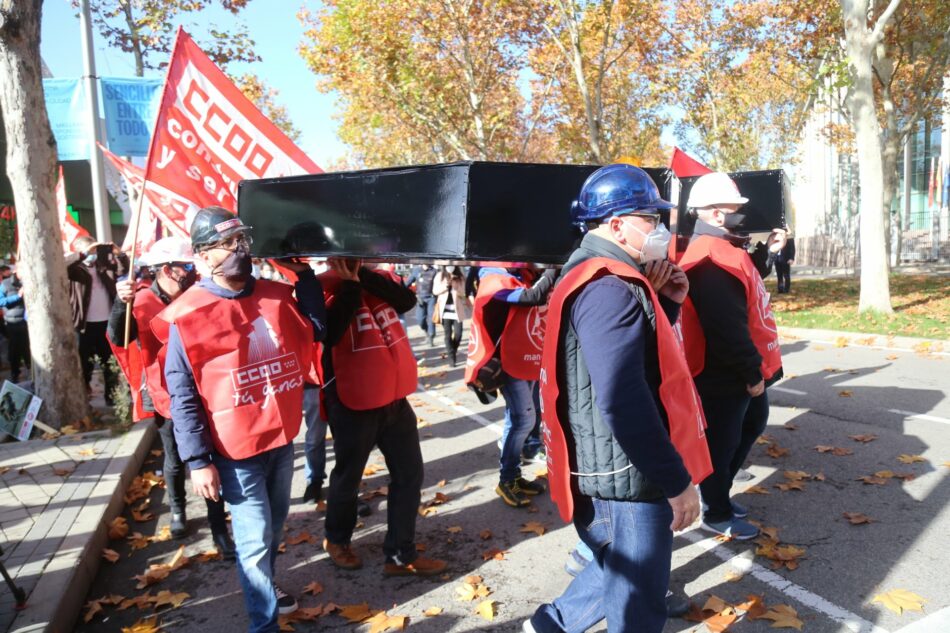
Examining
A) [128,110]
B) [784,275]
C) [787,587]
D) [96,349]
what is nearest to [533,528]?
[787,587]

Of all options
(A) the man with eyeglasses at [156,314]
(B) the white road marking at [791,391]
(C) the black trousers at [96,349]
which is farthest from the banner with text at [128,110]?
(B) the white road marking at [791,391]

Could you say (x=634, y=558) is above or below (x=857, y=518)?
above

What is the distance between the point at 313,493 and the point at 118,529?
1.36m

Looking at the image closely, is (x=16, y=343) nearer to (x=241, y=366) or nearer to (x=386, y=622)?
(x=241, y=366)

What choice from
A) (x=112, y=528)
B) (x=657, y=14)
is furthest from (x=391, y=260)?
(x=657, y=14)

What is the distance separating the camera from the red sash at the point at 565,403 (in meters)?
2.33

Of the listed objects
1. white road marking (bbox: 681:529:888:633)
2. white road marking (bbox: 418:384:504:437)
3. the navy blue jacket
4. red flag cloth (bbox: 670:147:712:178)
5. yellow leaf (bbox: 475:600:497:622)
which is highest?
red flag cloth (bbox: 670:147:712:178)

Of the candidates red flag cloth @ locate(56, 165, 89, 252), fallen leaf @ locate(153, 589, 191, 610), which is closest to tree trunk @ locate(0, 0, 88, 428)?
red flag cloth @ locate(56, 165, 89, 252)

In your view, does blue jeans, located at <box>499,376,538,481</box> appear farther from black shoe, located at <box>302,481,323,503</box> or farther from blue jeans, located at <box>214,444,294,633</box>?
blue jeans, located at <box>214,444,294,633</box>

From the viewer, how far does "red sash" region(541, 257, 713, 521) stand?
7.65ft

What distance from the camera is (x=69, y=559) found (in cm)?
414

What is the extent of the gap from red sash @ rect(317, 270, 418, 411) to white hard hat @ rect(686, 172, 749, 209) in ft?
6.31

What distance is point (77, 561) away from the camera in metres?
4.12

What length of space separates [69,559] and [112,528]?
0.81m
